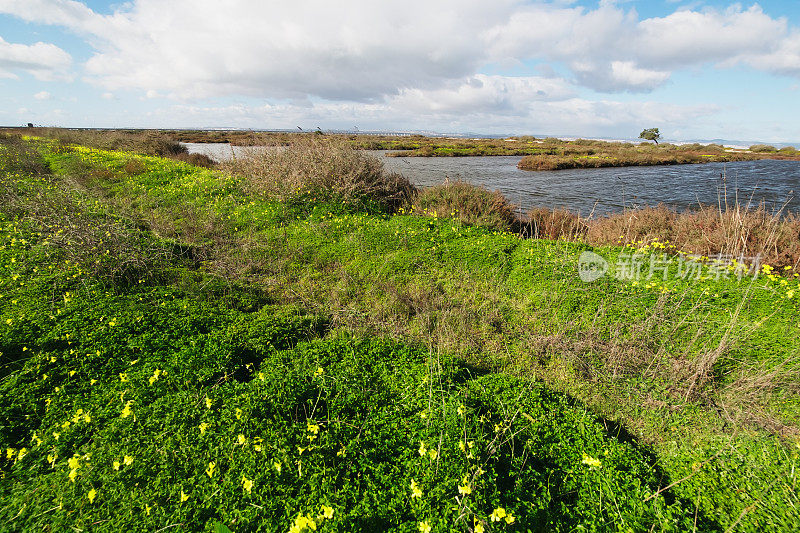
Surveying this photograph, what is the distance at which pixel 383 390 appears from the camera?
13.6 feet

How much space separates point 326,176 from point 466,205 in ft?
16.6

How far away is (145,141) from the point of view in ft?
93.0

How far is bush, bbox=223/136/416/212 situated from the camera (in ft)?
40.5

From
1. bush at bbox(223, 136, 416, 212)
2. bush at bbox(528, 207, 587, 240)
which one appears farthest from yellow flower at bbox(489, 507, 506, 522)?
bush at bbox(528, 207, 587, 240)

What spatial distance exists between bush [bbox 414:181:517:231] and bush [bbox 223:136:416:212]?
3.68 feet

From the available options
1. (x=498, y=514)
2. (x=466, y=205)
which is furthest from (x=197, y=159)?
(x=498, y=514)

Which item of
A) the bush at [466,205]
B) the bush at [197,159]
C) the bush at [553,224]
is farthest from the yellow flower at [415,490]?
the bush at [197,159]

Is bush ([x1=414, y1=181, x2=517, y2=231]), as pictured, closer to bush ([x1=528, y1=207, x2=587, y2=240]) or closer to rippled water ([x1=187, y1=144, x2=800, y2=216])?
bush ([x1=528, y1=207, x2=587, y2=240])

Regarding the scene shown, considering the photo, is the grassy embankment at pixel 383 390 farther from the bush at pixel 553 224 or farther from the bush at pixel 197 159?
the bush at pixel 197 159

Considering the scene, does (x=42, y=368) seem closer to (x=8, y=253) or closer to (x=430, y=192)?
(x=8, y=253)

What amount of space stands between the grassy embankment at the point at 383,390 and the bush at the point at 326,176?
4243 millimetres

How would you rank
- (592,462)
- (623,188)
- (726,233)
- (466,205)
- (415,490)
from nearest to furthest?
(415,490), (592,462), (726,233), (466,205), (623,188)

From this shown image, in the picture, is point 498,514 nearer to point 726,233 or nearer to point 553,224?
point 726,233

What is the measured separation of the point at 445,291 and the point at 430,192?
661cm
